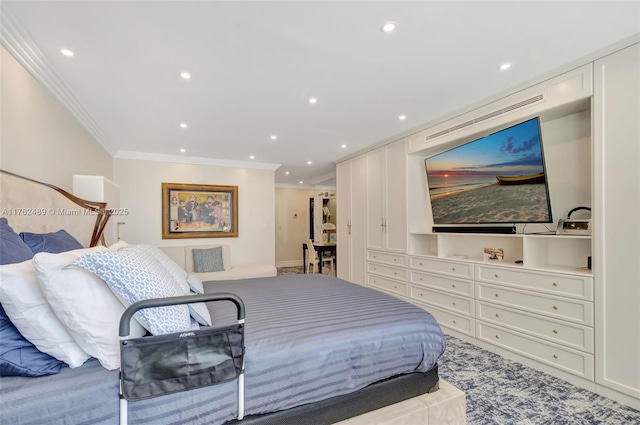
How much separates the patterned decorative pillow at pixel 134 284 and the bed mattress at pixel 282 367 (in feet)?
0.74

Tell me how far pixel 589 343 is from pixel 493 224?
1.24 meters

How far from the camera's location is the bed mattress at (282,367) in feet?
3.24

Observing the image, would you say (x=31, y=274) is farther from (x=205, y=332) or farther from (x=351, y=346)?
(x=351, y=346)

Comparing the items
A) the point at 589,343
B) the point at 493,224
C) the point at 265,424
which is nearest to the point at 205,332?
the point at 265,424

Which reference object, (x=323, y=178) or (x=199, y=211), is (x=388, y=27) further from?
(x=323, y=178)

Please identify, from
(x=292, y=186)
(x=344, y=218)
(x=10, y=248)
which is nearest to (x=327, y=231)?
(x=292, y=186)

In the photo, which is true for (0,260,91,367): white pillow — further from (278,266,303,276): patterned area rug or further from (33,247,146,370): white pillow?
(278,266,303,276): patterned area rug

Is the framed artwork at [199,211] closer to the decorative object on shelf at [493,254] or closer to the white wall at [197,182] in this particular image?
the white wall at [197,182]

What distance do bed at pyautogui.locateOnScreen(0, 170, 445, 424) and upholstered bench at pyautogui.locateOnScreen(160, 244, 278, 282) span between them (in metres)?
2.85

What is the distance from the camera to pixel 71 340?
1.13 m

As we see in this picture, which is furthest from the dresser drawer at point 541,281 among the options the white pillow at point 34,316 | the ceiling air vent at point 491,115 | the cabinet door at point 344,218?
the white pillow at point 34,316

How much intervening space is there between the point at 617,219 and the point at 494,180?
1.04 metres

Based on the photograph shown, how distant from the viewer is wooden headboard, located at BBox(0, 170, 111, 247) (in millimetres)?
1697

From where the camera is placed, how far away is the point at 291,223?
863 centimetres
